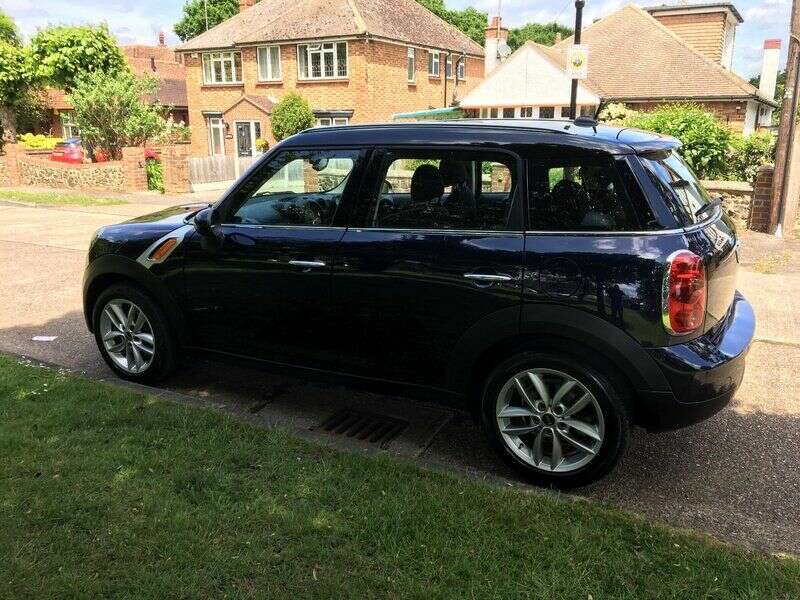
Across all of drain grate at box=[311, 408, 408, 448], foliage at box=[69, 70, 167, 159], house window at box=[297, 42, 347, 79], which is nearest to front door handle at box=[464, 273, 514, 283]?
drain grate at box=[311, 408, 408, 448]

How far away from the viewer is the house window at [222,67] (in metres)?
33.7

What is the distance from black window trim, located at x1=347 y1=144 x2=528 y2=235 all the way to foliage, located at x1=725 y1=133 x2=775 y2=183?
415 inches

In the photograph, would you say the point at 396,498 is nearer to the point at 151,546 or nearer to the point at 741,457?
the point at 151,546

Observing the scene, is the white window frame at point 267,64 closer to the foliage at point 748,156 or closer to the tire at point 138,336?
the foliage at point 748,156

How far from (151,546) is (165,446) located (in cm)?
97

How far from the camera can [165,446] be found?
12.7ft

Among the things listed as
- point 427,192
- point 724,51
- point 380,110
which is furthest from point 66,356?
point 724,51

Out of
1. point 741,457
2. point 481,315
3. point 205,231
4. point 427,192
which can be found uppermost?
point 427,192

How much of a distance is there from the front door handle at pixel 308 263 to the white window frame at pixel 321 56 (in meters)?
27.7

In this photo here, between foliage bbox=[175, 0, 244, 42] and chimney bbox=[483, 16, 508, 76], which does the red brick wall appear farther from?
foliage bbox=[175, 0, 244, 42]

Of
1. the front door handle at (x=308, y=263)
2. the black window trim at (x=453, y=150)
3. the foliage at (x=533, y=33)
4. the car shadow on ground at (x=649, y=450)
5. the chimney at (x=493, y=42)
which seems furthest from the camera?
the foliage at (x=533, y=33)

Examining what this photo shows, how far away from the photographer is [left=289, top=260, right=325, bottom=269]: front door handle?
3986mm

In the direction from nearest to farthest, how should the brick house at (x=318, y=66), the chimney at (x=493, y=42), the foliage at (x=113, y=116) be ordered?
the foliage at (x=113, y=116) → the brick house at (x=318, y=66) → the chimney at (x=493, y=42)

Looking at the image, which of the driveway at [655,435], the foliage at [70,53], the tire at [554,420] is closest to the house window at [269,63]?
the foliage at [70,53]
